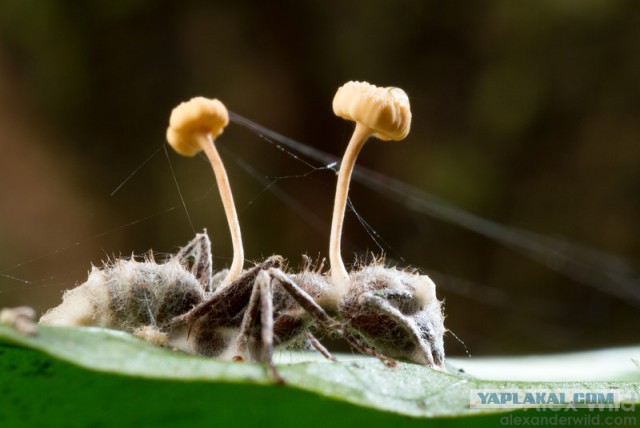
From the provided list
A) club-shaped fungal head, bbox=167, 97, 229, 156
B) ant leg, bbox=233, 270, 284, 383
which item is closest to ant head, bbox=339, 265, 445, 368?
ant leg, bbox=233, 270, 284, 383

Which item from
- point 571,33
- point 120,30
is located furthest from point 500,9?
point 120,30

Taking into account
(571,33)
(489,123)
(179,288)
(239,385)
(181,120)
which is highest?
(571,33)

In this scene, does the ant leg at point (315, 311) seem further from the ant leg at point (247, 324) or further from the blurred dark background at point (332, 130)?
the blurred dark background at point (332, 130)

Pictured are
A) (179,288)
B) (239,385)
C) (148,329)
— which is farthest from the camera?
(179,288)

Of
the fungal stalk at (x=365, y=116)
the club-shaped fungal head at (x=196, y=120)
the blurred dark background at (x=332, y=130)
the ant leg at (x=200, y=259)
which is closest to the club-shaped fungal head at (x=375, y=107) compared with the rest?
the fungal stalk at (x=365, y=116)

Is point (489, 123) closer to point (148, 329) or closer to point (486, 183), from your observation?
point (486, 183)

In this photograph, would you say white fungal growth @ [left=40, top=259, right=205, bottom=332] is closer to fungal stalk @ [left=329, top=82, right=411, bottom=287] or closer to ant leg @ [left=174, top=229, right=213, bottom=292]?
ant leg @ [left=174, top=229, right=213, bottom=292]

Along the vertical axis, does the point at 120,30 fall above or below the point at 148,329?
above
